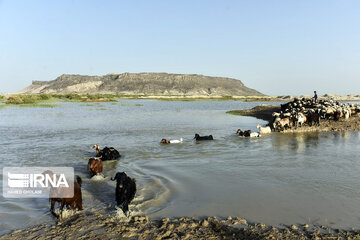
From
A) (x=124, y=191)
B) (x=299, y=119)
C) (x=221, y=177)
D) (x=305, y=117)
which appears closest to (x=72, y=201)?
(x=124, y=191)

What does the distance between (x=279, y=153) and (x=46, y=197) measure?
9107mm

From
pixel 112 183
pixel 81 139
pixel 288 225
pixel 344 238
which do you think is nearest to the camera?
pixel 344 238

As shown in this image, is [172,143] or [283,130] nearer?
[172,143]

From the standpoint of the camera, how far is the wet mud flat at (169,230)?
4.77 m

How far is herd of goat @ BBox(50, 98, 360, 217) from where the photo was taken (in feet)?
19.2

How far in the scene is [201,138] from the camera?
49.6 feet

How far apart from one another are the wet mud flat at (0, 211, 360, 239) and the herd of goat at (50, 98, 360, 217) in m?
0.49

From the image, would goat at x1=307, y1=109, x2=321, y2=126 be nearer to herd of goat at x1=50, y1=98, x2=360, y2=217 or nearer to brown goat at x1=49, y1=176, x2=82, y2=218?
herd of goat at x1=50, y1=98, x2=360, y2=217

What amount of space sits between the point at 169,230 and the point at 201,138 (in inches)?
405

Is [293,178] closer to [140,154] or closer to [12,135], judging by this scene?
[140,154]

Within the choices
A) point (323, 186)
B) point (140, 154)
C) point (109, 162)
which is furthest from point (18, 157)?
point (323, 186)

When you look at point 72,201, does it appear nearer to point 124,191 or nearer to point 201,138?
point 124,191

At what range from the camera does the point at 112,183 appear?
7.99 m

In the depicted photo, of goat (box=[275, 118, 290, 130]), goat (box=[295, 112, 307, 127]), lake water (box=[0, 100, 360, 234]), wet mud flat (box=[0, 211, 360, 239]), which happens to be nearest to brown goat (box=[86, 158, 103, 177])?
lake water (box=[0, 100, 360, 234])
